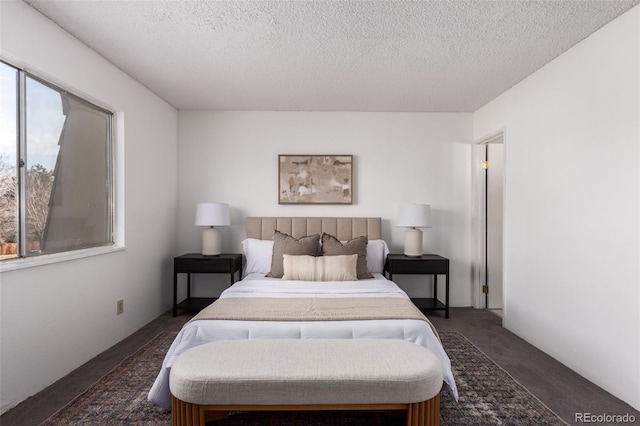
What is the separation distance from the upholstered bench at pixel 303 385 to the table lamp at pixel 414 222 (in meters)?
2.42

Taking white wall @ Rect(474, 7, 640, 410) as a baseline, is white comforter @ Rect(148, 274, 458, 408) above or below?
below

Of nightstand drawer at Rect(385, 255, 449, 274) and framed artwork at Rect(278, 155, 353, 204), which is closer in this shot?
nightstand drawer at Rect(385, 255, 449, 274)

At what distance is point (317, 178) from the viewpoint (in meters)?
4.50

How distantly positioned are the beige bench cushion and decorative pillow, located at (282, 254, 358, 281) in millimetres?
1618

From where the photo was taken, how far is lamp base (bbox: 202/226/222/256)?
4.14 m

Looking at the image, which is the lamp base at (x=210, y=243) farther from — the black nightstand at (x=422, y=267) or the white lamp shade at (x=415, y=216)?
the white lamp shade at (x=415, y=216)

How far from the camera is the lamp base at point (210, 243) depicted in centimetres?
414

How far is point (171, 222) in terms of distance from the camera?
14.4 ft

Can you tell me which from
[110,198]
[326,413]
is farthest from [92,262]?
[326,413]

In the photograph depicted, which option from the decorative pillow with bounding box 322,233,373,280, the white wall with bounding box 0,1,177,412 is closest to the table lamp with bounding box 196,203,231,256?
the white wall with bounding box 0,1,177,412

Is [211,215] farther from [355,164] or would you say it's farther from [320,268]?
[355,164]

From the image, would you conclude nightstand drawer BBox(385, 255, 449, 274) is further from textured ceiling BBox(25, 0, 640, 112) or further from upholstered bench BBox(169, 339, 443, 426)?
upholstered bench BBox(169, 339, 443, 426)

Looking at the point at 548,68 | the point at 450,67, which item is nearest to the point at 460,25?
the point at 450,67

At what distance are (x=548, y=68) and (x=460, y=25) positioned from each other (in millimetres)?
1170
